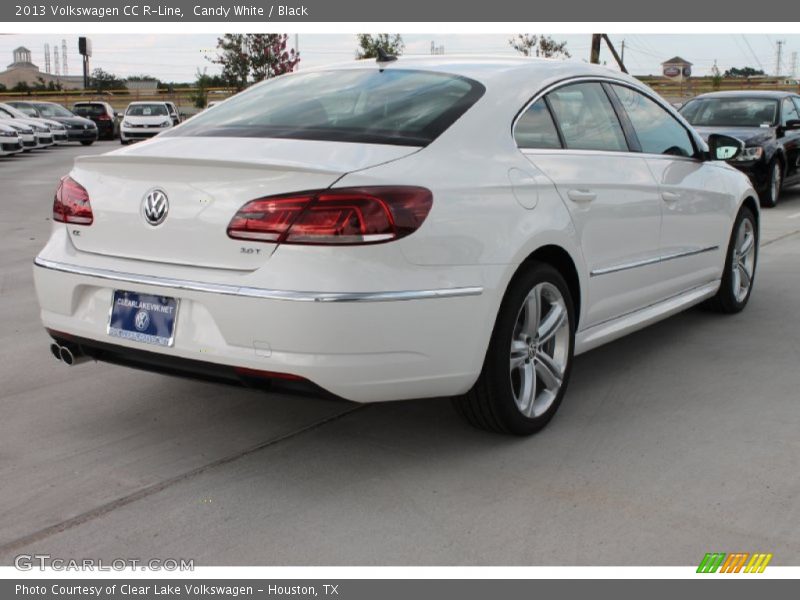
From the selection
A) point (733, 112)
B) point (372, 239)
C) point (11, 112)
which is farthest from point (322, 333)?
point (11, 112)

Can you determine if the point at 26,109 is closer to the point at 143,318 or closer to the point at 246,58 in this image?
the point at 246,58

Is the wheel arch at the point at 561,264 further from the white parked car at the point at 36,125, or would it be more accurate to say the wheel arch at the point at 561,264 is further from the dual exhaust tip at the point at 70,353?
the white parked car at the point at 36,125

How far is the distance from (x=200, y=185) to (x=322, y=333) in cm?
74

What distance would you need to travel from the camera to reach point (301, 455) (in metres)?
4.01

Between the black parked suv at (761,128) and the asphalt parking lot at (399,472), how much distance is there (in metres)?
8.47

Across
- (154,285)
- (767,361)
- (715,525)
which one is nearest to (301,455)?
(154,285)

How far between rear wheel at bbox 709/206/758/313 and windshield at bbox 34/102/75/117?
31057 mm

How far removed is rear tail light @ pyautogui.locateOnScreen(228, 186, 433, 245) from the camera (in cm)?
340

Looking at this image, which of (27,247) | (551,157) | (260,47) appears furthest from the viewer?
(260,47)

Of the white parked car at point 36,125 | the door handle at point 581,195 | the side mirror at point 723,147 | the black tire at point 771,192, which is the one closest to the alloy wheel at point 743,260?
the side mirror at point 723,147

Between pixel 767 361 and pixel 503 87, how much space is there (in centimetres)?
236

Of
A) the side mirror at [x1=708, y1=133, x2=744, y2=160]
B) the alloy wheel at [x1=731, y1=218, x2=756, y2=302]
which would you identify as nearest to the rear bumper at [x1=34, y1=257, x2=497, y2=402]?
the side mirror at [x1=708, y1=133, x2=744, y2=160]

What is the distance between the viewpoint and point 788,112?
563 inches
